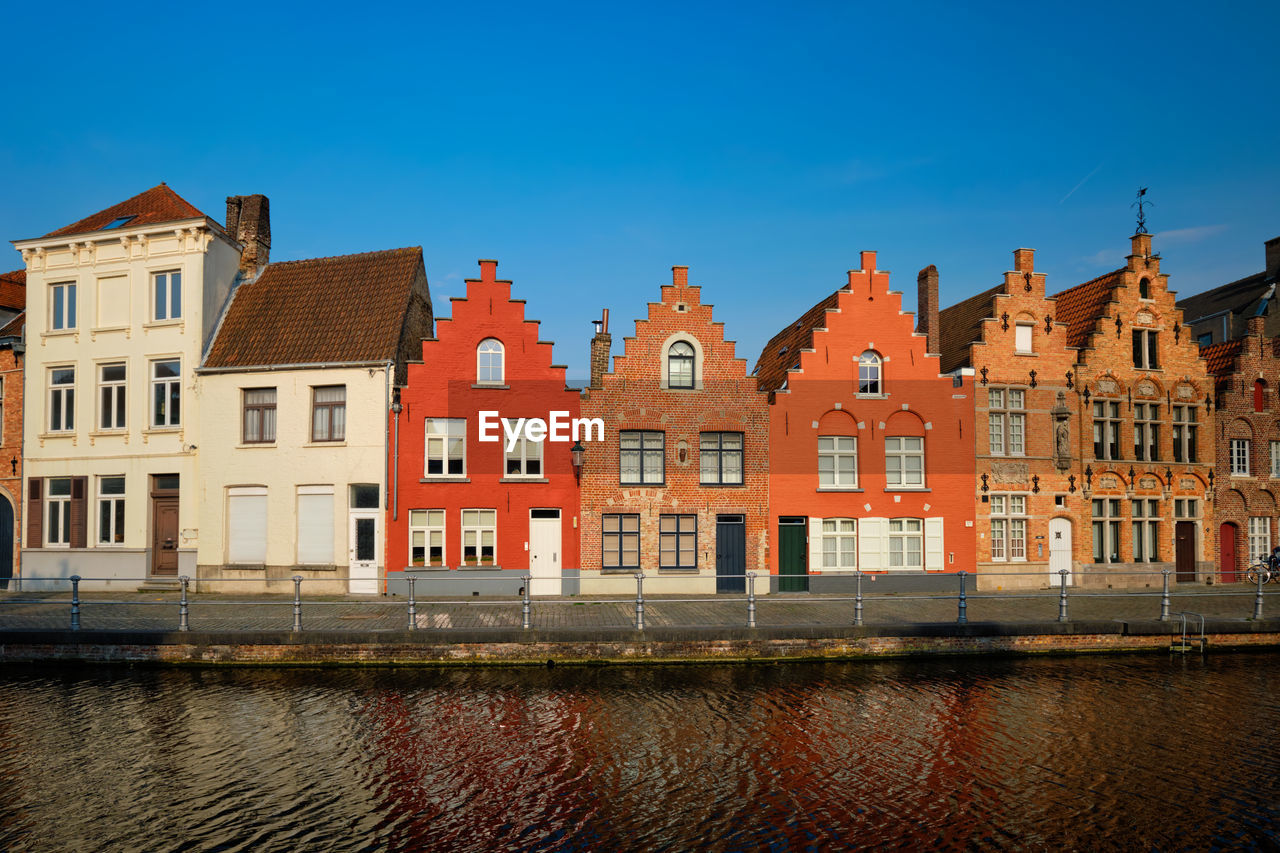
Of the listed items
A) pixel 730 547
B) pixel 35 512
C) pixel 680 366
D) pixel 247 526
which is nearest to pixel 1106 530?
pixel 730 547

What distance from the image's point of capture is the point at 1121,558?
86.4ft

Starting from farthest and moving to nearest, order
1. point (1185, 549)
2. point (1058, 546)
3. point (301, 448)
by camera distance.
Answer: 1. point (1185, 549)
2. point (1058, 546)
3. point (301, 448)

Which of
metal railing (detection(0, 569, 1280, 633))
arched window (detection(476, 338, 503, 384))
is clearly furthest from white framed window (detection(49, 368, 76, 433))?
arched window (detection(476, 338, 503, 384))

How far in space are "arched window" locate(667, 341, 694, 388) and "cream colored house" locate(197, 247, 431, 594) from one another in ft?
26.3

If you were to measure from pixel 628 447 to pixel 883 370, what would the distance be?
8.30 m

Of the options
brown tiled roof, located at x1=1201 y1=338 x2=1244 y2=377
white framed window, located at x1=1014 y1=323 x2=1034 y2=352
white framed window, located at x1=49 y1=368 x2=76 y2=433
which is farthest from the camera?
brown tiled roof, located at x1=1201 y1=338 x2=1244 y2=377

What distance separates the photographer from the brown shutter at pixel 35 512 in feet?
82.4

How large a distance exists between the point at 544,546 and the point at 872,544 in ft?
32.6

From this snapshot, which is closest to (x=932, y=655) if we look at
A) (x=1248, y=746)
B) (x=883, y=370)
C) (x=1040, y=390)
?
(x=1248, y=746)

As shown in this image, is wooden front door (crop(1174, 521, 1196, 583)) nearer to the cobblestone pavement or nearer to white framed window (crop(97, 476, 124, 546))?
the cobblestone pavement

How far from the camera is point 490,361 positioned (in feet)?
78.8

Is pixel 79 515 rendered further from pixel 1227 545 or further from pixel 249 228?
pixel 1227 545

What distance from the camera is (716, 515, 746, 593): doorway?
2398cm

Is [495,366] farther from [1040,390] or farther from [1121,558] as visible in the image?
[1121,558]
